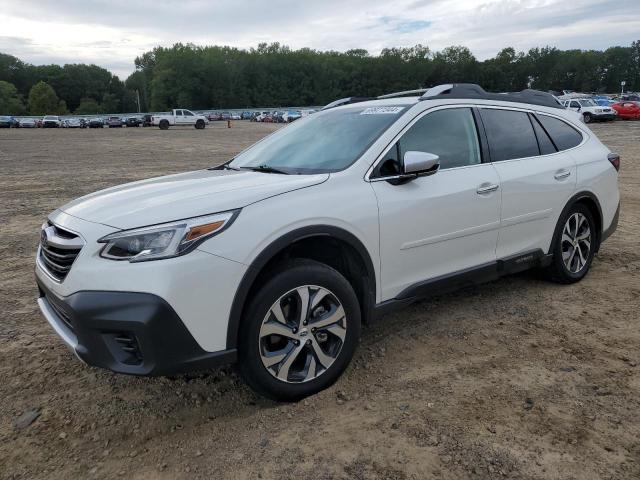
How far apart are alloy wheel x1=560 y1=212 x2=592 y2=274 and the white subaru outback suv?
32 millimetres

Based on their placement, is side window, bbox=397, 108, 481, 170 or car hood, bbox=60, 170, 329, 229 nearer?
car hood, bbox=60, 170, 329, 229

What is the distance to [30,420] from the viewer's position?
2.92 meters

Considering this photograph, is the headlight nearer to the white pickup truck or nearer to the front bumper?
the front bumper

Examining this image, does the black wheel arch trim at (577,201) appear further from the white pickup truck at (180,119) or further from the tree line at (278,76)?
the tree line at (278,76)

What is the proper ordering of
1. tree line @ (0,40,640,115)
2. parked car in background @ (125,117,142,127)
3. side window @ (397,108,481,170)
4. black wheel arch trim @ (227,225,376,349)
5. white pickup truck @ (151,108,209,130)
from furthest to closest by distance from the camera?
tree line @ (0,40,640,115)
parked car in background @ (125,117,142,127)
white pickup truck @ (151,108,209,130)
side window @ (397,108,481,170)
black wheel arch trim @ (227,225,376,349)

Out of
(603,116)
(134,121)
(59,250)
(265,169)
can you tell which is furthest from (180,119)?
(59,250)

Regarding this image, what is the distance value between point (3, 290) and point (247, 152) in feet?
9.02

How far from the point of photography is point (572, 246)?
4738mm

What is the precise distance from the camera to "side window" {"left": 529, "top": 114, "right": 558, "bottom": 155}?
4.48 meters

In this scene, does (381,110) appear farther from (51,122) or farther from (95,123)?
(51,122)

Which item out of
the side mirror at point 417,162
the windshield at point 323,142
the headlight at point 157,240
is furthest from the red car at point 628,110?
the headlight at point 157,240

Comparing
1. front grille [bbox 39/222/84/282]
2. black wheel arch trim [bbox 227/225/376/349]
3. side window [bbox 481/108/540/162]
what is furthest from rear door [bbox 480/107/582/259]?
front grille [bbox 39/222/84/282]

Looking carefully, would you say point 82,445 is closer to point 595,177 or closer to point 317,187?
point 317,187

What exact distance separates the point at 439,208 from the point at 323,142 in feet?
3.15
